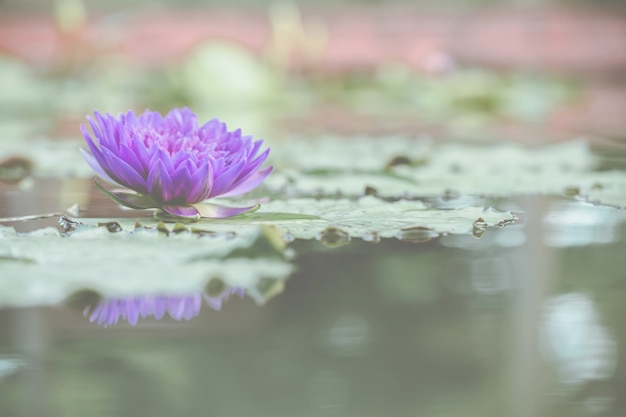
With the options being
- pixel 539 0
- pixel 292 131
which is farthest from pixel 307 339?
pixel 539 0

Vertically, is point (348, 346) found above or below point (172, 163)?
below

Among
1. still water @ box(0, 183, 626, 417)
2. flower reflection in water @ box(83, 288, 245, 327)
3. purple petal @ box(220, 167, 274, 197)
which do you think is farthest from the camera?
purple petal @ box(220, 167, 274, 197)

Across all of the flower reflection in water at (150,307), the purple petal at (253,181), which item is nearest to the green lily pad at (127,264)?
the flower reflection in water at (150,307)

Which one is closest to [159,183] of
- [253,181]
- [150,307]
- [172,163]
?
[172,163]

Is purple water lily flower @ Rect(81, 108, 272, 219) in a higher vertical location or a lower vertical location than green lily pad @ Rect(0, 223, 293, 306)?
higher

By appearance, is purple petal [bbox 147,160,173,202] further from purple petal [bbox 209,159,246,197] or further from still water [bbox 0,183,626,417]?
still water [bbox 0,183,626,417]

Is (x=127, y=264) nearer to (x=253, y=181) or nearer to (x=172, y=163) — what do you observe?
(x=172, y=163)

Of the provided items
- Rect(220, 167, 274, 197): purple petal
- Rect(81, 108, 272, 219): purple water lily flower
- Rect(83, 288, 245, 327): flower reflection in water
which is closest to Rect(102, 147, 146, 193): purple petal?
Rect(81, 108, 272, 219): purple water lily flower
